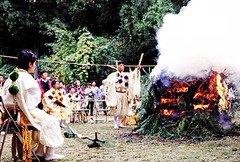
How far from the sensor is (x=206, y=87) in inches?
293

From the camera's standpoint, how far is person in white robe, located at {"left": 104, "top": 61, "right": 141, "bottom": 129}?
9961 mm

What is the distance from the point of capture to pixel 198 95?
24.3 ft

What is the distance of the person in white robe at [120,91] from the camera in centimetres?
996

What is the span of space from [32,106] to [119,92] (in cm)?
575

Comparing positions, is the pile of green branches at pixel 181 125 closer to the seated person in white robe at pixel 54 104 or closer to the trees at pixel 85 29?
the seated person in white robe at pixel 54 104

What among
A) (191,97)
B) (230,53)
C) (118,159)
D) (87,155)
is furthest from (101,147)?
(230,53)

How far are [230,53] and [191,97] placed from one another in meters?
1.42

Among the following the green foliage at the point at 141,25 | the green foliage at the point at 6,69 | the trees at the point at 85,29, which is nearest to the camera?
the green foliage at the point at 141,25

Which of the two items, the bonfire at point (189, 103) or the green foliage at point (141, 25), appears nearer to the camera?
the bonfire at point (189, 103)

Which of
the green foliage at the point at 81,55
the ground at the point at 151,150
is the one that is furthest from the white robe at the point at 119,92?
the green foliage at the point at 81,55

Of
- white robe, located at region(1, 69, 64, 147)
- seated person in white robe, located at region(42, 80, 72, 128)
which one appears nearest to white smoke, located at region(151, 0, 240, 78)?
seated person in white robe, located at region(42, 80, 72, 128)

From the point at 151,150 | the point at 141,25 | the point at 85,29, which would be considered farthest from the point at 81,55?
the point at 151,150

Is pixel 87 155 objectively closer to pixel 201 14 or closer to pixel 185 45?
pixel 185 45

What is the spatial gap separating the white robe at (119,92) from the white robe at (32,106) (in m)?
5.32
